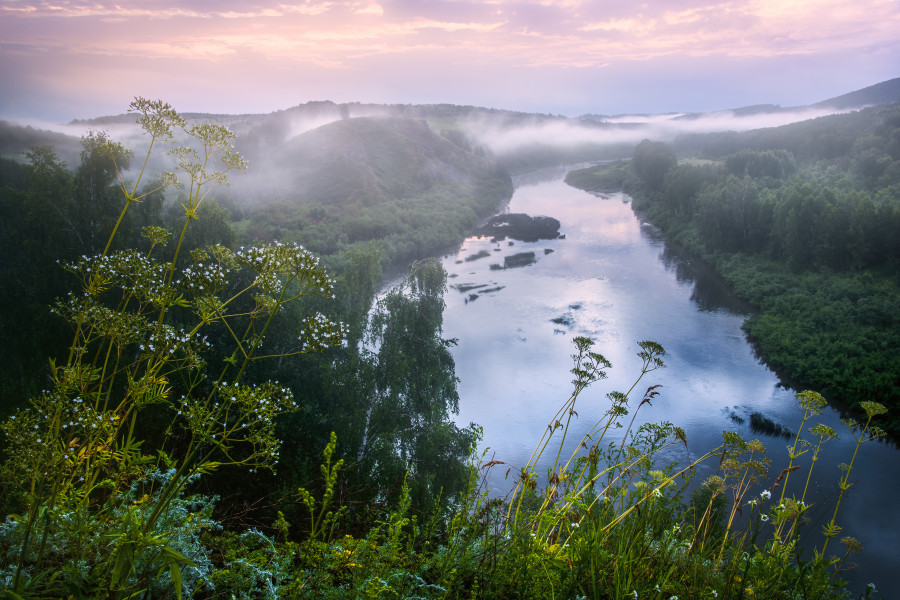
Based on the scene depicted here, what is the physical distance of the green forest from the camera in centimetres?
224

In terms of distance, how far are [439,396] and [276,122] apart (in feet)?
186

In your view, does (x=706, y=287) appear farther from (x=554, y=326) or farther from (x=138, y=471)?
(x=138, y=471)

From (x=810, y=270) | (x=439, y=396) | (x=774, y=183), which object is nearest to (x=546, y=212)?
(x=774, y=183)

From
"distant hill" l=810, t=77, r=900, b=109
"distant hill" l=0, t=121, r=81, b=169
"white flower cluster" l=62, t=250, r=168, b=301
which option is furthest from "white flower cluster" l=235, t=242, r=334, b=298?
"distant hill" l=810, t=77, r=900, b=109

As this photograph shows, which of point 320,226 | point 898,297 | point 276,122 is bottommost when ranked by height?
point 898,297

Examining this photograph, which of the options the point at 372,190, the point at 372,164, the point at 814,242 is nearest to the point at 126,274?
the point at 814,242

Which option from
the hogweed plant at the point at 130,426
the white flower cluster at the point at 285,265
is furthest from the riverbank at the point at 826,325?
the hogweed plant at the point at 130,426

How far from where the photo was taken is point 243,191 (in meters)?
40.7

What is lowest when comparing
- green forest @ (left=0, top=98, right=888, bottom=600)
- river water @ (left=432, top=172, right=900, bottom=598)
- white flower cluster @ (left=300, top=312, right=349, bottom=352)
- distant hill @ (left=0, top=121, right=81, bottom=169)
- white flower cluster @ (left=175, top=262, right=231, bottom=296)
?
river water @ (left=432, top=172, right=900, bottom=598)

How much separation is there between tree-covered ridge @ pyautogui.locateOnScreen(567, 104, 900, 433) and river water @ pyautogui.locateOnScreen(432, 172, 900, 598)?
5.47ft

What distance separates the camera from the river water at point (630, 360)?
47.4 feet

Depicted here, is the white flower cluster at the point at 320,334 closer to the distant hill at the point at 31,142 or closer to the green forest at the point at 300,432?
the green forest at the point at 300,432

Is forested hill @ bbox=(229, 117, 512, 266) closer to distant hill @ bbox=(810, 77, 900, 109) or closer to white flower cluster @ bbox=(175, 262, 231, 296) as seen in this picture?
white flower cluster @ bbox=(175, 262, 231, 296)

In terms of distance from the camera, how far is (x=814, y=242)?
105ft
